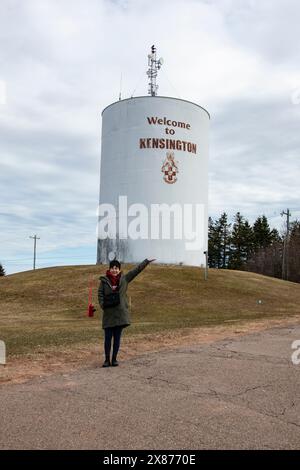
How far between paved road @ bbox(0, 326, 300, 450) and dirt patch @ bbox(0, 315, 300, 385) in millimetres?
539

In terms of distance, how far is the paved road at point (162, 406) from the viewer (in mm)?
4738

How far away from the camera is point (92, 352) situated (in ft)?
32.9

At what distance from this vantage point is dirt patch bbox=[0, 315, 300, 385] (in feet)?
26.6

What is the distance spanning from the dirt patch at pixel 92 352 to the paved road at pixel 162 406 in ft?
1.77

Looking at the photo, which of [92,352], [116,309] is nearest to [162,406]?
[116,309]

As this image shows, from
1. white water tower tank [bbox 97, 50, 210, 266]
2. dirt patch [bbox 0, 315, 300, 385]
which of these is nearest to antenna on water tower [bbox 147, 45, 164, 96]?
white water tower tank [bbox 97, 50, 210, 266]

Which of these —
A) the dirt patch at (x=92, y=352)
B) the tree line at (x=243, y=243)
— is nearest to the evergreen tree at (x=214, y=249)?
the tree line at (x=243, y=243)

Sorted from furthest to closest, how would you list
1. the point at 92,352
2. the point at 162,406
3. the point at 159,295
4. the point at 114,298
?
1. the point at 159,295
2. the point at 92,352
3. the point at 114,298
4. the point at 162,406

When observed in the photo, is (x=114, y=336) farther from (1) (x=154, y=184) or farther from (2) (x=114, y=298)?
(1) (x=154, y=184)

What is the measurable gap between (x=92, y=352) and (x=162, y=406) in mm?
4332

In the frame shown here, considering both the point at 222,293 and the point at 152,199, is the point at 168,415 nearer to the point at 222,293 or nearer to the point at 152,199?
the point at 222,293

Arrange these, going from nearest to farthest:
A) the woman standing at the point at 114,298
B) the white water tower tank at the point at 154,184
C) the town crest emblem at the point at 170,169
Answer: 1. the woman standing at the point at 114,298
2. the white water tower tank at the point at 154,184
3. the town crest emblem at the point at 170,169

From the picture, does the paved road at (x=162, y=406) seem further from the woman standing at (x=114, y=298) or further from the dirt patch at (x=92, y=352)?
the woman standing at (x=114, y=298)

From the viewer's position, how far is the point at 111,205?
43188 mm
